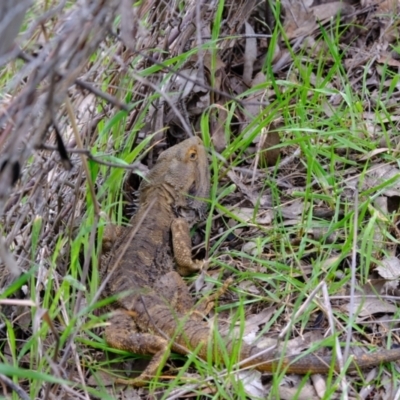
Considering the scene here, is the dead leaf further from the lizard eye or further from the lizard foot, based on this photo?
the lizard eye

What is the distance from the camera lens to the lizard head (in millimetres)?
4891

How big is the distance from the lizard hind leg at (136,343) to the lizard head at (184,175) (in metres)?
1.11

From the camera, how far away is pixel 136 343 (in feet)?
12.7

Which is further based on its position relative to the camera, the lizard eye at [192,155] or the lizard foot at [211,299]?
the lizard eye at [192,155]

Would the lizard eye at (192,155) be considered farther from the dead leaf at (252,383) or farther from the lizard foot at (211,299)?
the dead leaf at (252,383)

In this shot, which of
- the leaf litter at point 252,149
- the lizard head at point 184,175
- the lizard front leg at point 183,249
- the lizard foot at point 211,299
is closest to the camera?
the leaf litter at point 252,149

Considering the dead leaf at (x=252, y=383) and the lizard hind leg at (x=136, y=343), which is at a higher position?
the lizard hind leg at (x=136, y=343)

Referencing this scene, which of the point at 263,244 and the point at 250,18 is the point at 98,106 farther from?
the point at 250,18

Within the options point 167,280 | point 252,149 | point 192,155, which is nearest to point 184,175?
point 192,155

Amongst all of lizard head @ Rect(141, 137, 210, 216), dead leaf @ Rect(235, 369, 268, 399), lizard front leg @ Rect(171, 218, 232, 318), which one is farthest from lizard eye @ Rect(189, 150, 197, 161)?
dead leaf @ Rect(235, 369, 268, 399)

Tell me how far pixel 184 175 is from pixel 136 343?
1439 millimetres

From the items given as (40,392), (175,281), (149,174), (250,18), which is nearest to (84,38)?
(40,392)

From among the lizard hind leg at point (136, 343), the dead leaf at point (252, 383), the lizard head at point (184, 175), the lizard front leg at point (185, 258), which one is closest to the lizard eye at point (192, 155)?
the lizard head at point (184, 175)

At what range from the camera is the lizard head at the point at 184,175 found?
193 inches
